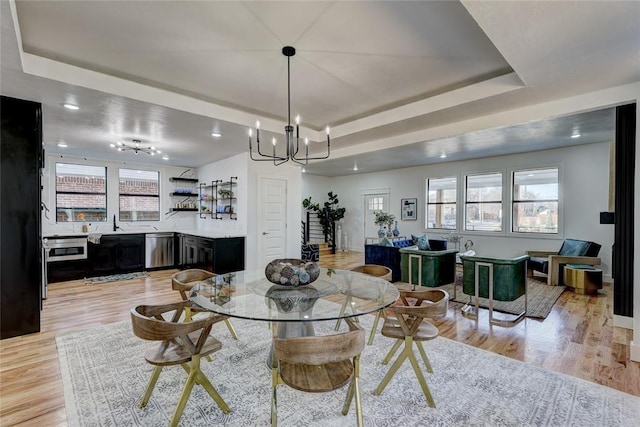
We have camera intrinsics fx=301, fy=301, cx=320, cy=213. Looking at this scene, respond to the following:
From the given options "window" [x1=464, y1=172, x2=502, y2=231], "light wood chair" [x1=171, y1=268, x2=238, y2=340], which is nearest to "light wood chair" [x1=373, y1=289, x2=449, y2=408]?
"light wood chair" [x1=171, y1=268, x2=238, y2=340]

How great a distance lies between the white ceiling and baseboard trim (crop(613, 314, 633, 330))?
2471 millimetres

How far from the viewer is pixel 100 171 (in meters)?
6.82

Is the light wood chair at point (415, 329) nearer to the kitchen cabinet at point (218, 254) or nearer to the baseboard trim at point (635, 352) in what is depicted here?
the baseboard trim at point (635, 352)

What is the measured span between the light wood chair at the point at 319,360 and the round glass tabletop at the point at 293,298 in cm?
29

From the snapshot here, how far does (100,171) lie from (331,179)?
6.79 metres

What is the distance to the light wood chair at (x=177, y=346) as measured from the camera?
5.65 feet

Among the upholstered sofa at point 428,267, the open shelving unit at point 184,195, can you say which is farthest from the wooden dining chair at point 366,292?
the open shelving unit at point 184,195

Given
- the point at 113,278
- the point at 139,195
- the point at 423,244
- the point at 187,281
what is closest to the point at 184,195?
the point at 139,195

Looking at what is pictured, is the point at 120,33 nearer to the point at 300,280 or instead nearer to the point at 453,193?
the point at 300,280

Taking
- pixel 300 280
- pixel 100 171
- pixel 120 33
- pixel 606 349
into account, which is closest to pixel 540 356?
pixel 606 349

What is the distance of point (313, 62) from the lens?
285cm

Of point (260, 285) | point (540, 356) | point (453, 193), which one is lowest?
point (540, 356)

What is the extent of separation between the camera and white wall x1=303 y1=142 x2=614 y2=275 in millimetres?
5727

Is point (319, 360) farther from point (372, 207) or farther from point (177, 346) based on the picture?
point (372, 207)
